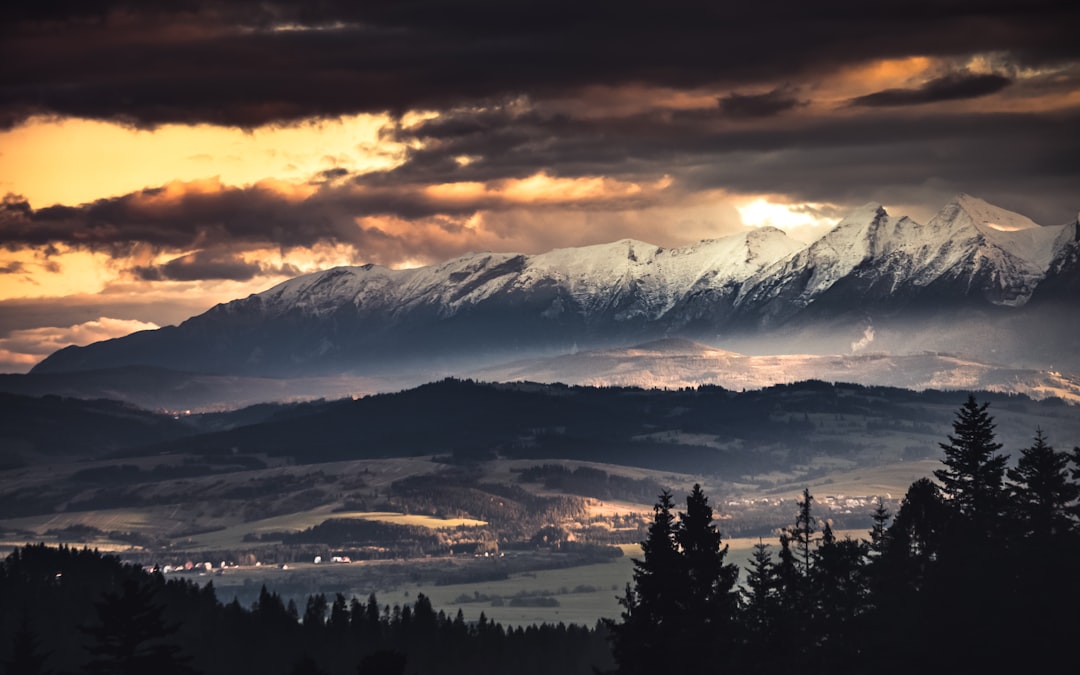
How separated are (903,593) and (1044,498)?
13073 mm

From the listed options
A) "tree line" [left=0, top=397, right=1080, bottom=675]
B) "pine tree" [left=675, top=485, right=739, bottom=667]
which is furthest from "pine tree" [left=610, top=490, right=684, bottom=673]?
"pine tree" [left=675, top=485, right=739, bottom=667]

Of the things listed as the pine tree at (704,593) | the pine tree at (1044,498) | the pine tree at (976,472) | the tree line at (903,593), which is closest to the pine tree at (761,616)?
the tree line at (903,593)

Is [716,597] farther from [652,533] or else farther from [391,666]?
[391,666]

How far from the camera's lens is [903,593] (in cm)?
12988

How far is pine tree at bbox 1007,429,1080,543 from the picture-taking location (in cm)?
13188

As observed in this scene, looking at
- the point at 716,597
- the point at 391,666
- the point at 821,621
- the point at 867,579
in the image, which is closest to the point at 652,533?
the point at 716,597

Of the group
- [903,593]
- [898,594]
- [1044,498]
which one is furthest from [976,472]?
[898,594]

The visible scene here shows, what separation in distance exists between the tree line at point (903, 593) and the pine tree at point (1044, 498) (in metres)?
0.13

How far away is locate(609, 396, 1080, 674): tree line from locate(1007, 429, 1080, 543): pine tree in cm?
13

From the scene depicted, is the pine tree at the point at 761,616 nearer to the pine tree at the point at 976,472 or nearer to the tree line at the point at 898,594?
the tree line at the point at 898,594

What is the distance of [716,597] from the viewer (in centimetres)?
11500

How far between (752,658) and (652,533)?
9.62 meters

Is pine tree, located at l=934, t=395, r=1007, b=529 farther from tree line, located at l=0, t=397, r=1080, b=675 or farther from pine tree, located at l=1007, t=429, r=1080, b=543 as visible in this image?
pine tree, located at l=1007, t=429, r=1080, b=543

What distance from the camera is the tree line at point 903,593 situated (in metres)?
114
